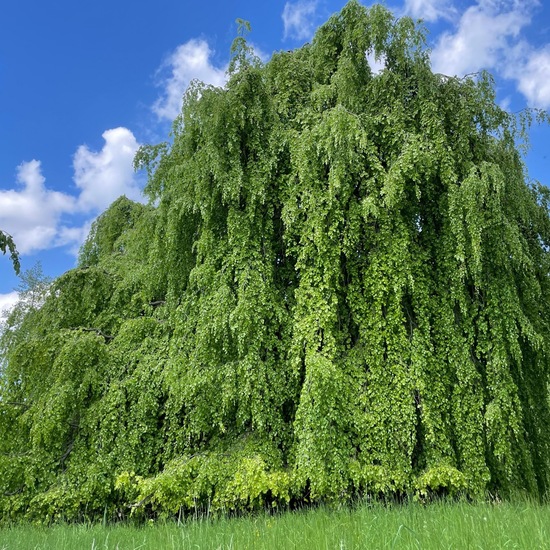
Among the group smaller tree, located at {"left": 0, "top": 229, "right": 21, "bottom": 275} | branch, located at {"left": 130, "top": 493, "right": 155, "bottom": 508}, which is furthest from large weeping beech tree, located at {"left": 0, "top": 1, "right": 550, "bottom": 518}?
smaller tree, located at {"left": 0, "top": 229, "right": 21, "bottom": 275}

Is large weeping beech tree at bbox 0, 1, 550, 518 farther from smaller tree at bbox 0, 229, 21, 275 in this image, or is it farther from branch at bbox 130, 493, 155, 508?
smaller tree at bbox 0, 229, 21, 275

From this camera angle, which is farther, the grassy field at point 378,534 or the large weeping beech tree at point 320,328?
the large weeping beech tree at point 320,328

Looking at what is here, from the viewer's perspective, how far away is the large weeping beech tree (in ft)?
20.9

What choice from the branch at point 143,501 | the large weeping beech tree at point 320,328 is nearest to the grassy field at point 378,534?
the large weeping beech tree at point 320,328

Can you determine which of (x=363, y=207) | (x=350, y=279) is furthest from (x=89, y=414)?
(x=363, y=207)

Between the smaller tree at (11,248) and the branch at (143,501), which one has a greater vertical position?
the smaller tree at (11,248)

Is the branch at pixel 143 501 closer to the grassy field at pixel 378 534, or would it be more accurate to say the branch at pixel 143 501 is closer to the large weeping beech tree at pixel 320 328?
the large weeping beech tree at pixel 320 328

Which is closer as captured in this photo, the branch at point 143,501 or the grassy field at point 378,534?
the grassy field at point 378,534

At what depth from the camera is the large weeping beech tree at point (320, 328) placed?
6.38 meters

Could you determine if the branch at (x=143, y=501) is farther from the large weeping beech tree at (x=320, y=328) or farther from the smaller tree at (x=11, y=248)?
the smaller tree at (x=11, y=248)

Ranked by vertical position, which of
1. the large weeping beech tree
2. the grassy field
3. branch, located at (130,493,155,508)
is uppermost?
the large weeping beech tree

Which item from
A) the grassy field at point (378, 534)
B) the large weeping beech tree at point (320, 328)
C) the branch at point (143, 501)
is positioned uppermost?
the large weeping beech tree at point (320, 328)

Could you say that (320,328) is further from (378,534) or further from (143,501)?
(378,534)

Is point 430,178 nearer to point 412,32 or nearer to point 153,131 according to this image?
point 412,32
